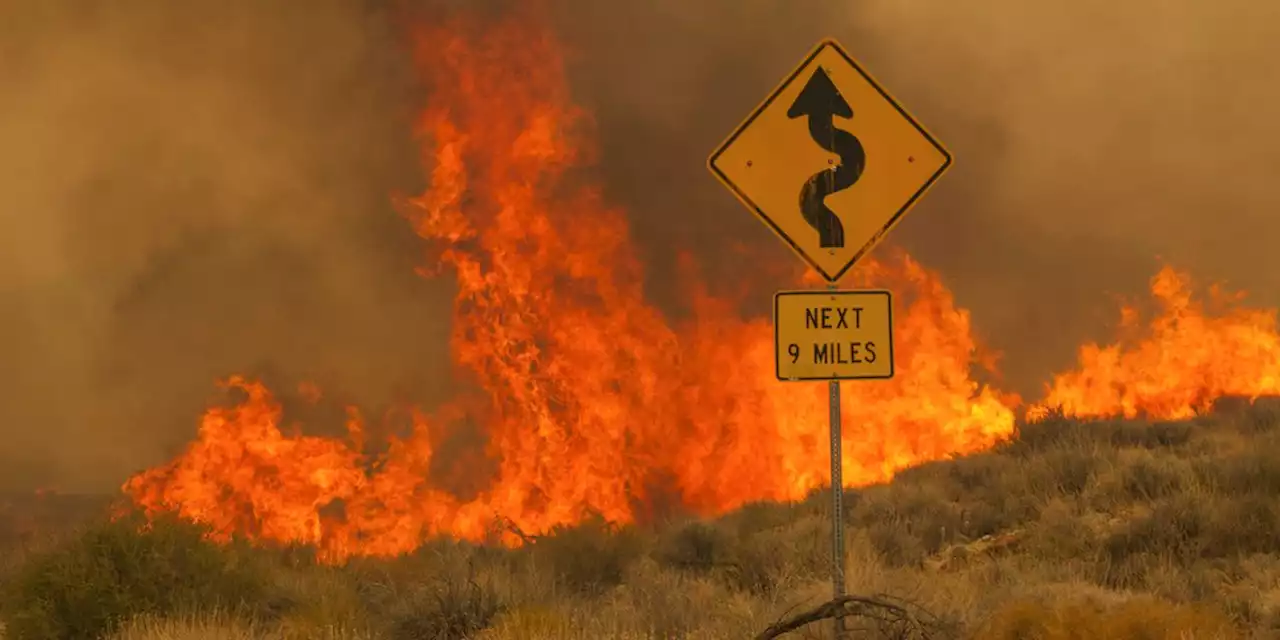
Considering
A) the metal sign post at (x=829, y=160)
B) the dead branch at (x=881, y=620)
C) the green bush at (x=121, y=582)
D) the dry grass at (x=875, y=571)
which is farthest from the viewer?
the green bush at (x=121, y=582)

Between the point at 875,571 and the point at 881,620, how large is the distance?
188 centimetres

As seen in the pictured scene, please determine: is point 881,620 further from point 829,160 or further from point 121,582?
point 121,582

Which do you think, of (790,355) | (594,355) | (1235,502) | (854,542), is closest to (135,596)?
(790,355)

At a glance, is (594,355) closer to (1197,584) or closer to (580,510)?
(580,510)

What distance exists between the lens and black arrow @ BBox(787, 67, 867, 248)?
6.76 meters

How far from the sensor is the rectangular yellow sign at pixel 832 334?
20.8 ft

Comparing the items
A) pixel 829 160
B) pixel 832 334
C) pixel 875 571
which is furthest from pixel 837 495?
pixel 875 571

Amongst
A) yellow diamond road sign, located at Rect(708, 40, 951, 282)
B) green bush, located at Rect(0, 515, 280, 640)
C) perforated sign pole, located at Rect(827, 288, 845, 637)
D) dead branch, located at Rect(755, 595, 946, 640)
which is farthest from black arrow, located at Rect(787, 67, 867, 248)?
green bush, located at Rect(0, 515, 280, 640)

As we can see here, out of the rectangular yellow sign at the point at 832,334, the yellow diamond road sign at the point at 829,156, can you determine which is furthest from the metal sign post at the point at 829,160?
the rectangular yellow sign at the point at 832,334

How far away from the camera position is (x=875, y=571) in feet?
28.4

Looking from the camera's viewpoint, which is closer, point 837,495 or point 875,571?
point 837,495

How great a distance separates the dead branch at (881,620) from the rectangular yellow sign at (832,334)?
1.34m

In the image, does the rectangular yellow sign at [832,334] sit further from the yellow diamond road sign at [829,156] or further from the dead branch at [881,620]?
the dead branch at [881,620]

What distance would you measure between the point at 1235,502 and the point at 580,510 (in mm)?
13683
